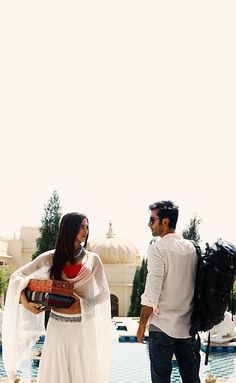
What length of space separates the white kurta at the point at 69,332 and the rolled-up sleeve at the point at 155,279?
1.52 ft

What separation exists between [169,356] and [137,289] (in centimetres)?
1614

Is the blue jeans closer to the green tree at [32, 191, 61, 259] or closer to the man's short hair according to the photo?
the man's short hair

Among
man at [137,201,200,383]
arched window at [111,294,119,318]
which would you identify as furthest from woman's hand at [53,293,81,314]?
arched window at [111,294,119,318]

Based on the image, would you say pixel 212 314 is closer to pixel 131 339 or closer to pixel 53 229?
pixel 131 339

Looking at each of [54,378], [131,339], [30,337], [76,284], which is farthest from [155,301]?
[131,339]

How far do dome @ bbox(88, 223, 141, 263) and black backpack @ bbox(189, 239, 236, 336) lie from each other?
18.5 metres

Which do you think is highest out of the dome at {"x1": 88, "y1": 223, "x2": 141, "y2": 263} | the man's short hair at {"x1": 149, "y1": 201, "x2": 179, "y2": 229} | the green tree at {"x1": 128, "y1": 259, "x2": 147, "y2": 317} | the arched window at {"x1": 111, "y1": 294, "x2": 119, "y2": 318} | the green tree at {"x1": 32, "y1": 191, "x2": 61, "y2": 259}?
the man's short hair at {"x1": 149, "y1": 201, "x2": 179, "y2": 229}

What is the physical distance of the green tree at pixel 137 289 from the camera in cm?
1827

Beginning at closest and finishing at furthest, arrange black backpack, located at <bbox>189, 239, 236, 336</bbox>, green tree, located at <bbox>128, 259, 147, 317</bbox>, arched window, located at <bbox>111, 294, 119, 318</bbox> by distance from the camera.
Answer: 1. black backpack, located at <bbox>189, 239, 236, 336</bbox>
2. green tree, located at <bbox>128, 259, 147, 317</bbox>
3. arched window, located at <bbox>111, 294, 119, 318</bbox>

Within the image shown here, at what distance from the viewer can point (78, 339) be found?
2.84 m

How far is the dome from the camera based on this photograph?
2123cm

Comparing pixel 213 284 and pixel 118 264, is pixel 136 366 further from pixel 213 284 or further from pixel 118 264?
pixel 118 264

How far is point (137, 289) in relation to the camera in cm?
1847

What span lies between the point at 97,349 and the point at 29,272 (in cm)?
61
